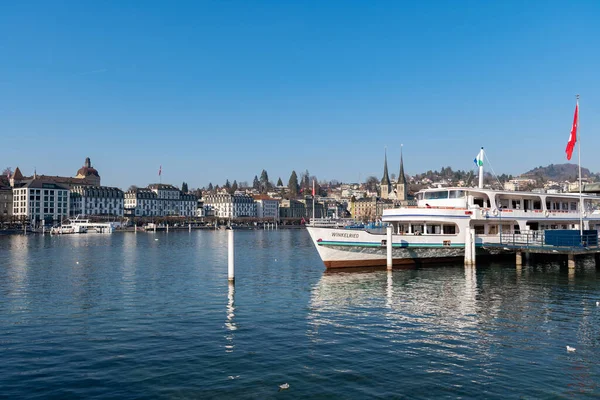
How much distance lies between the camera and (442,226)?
4247 cm

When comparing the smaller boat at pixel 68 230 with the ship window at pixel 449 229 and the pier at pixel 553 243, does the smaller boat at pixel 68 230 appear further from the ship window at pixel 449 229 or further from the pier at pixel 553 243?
the pier at pixel 553 243

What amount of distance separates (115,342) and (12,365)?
3.50m

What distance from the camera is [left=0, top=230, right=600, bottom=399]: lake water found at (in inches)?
551

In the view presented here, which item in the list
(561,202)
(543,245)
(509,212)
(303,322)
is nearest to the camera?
(303,322)

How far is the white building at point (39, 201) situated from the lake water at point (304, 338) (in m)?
157

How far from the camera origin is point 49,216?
586 ft

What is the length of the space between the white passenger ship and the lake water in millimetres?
4755

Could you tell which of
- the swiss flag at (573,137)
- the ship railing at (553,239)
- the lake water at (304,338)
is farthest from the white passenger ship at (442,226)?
the swiss flag at (573,137)

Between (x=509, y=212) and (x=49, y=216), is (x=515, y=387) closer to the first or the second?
(x=509, y=212)

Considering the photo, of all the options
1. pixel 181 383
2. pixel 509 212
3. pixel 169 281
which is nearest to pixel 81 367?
pixel 181 383

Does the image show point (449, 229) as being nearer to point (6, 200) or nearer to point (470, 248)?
point (470, 248)

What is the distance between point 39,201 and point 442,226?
554 ft

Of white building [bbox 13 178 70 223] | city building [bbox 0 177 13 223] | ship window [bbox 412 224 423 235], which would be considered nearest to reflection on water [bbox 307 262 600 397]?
ship window [bbox 412 224 423 235]

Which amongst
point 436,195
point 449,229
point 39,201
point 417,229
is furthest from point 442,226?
point 39,201
